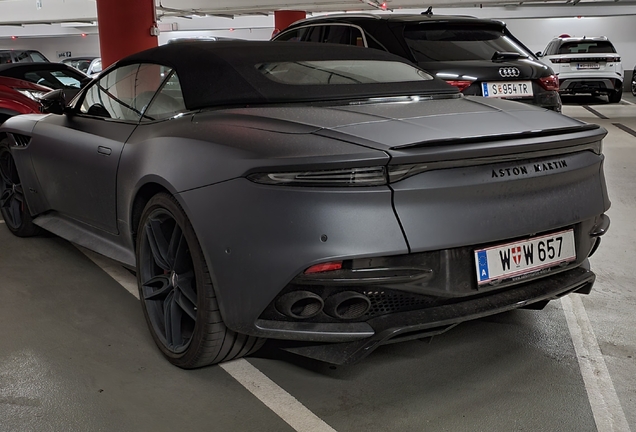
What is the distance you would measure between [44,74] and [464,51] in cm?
556

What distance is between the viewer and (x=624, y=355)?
2689mm

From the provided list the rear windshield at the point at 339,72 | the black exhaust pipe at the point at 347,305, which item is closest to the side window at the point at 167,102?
the rear windshield at the point at 339,72

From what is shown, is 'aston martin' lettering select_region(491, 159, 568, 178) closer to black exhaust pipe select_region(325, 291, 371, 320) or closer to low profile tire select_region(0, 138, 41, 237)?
black exhaust pipe select_region(325, 291, 371, 320)

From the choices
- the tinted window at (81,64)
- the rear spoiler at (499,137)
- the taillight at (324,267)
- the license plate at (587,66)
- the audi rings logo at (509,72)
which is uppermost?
the rear spoiler at (499,137)

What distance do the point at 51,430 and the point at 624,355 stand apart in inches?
85.3

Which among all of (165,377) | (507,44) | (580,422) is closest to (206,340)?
(165,377)

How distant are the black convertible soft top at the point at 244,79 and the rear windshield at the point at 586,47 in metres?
12.3

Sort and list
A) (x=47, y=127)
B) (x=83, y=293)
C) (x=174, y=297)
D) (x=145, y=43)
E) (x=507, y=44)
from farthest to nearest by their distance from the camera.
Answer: (x=145, y=43)
(x=507, y=44)
(x=47, y=127)
(x=83, y=293)
(x=174, y=297)

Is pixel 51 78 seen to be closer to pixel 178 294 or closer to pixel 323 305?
pixel 178 294

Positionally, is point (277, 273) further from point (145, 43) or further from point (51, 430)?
point (145, 43)

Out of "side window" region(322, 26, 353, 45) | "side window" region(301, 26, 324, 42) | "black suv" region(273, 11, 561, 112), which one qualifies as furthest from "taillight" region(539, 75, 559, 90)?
"side window" region(301, 26, 324, 42)

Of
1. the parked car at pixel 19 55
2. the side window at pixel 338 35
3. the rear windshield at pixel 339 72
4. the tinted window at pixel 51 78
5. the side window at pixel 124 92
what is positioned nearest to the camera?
the rear windshield at pixel 339 72

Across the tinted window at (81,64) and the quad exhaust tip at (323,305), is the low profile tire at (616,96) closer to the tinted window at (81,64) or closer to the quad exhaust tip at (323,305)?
the quad exhaust tip at (323,305)

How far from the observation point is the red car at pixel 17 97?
7609mm
